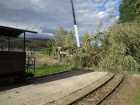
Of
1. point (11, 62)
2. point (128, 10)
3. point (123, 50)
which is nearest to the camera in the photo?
point (11, 62)

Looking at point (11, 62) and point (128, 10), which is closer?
point (11, 62)

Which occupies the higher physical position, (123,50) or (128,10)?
(128,10)

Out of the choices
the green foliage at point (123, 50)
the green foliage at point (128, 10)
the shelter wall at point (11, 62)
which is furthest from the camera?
the green foliage at point (128, 10)

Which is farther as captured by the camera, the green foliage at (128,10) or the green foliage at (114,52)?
the green foliage at (128,10)

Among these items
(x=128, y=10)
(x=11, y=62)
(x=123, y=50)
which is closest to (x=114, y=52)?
(x=123, y=50)

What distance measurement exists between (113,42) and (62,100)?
12.8m

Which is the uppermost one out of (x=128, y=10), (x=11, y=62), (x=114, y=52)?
(x=128, y=10)

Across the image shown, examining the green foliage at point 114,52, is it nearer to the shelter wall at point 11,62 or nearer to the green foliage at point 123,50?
the green foliage at point 123,50

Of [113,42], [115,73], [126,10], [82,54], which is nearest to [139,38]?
[113,42]

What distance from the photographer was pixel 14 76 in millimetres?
11367

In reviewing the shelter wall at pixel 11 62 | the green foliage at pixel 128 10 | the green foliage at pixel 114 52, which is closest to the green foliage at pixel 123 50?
the green foliage at pixel 114 52

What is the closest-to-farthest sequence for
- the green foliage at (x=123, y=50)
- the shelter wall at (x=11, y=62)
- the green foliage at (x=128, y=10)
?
the shelter wall at (x=11, y=62)
the green foliage at (x=123, y=50)
the green foliage at (x=128, y=10)

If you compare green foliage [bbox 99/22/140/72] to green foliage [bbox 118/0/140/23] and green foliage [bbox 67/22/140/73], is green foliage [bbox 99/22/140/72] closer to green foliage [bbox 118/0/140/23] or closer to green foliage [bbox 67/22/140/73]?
green foliage [bbox 67/22/140/73]

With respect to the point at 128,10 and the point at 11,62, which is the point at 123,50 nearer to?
the point at 11,62
